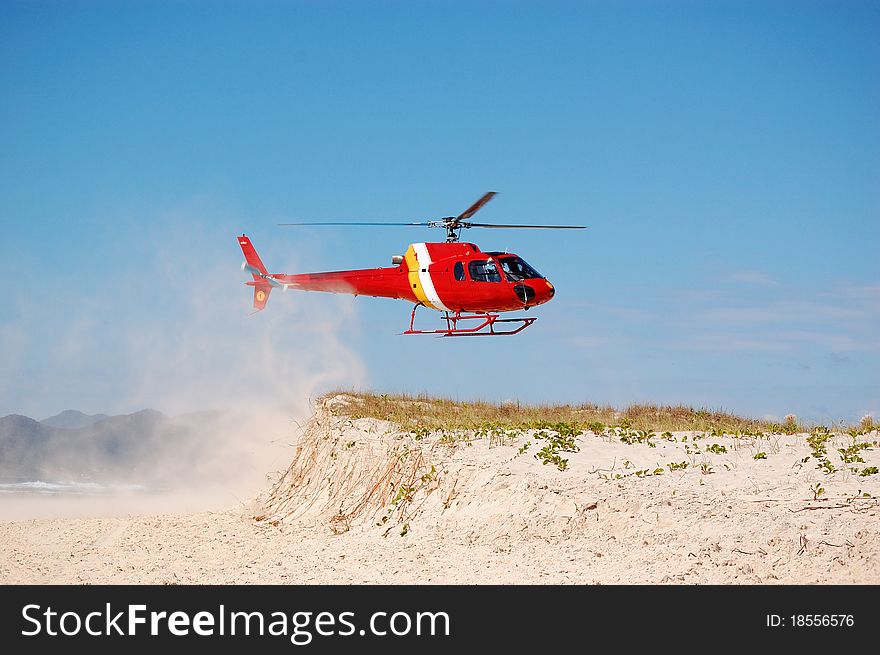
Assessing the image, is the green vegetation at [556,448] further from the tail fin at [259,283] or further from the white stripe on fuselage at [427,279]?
the tail fin at [259,283]

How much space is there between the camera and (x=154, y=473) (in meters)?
31.4

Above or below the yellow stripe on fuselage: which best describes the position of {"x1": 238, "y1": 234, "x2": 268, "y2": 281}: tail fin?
above

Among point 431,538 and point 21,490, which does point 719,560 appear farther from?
point 21,490

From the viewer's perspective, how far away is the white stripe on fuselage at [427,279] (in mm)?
26266

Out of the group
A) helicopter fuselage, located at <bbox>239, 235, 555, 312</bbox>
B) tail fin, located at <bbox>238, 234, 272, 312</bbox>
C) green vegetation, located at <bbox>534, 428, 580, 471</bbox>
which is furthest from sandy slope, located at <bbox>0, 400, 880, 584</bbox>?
tail fin, located at <bbox>238, 234, 272, 312</bbox>

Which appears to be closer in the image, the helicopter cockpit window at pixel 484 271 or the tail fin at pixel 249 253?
the helicopter cockpit window at pixel 484 271

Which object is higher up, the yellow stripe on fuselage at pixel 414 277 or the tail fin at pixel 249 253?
the tail fin at pixel 249 253

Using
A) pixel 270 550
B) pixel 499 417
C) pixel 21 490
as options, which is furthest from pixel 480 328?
pixel 21 490

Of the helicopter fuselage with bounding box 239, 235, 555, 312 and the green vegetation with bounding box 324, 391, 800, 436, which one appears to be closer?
the green vegetation with bounding box 324, 391, 800, 436

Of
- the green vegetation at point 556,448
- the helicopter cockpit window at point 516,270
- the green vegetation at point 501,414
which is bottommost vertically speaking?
Result: the green vegetation at point 556,448

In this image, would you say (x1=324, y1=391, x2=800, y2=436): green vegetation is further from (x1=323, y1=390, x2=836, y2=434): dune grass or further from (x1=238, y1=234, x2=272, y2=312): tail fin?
(x1=238, y1=234, x2=272, y2=312): tail fin

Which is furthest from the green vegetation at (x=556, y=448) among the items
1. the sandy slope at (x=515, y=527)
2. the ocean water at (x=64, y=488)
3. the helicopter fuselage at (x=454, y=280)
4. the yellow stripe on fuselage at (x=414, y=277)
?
the ocean water at (x=64, y=488)

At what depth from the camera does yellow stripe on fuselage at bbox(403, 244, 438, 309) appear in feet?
87.2

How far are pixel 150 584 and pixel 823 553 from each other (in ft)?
32.9
